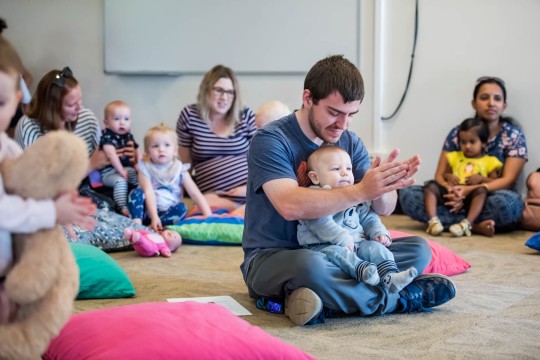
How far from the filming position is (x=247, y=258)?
2.90m

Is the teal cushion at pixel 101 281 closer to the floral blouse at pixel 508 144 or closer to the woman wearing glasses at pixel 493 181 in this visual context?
the woman wearing glasses at pixel 493 181

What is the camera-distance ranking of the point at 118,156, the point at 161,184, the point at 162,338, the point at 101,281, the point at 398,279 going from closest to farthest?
the point at 162,338, the point at 398,279, the point at 101,281, the point at 161,184, the point at 118,156

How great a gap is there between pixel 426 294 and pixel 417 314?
75 millimetres

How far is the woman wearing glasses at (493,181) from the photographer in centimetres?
484

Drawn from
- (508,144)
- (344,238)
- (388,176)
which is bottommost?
(344,238)

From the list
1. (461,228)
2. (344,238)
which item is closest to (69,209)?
(344,238)

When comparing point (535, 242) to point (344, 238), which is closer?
point (344, 238)

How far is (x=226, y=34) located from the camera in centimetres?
625

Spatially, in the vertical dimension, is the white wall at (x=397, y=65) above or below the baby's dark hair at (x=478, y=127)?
above

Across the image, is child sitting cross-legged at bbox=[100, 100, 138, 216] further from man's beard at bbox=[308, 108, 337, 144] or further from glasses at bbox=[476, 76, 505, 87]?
glasses at bbox=[476, 76, 505, 87]

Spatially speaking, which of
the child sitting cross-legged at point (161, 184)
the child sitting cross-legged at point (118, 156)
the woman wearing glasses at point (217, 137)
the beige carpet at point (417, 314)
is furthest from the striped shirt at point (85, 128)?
the beige carpet at point (417, 314)

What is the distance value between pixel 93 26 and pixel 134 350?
4914mm

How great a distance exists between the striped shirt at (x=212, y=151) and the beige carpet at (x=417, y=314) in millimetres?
898

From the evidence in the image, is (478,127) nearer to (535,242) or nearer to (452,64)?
(452,64)
